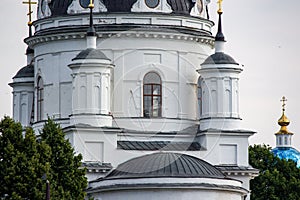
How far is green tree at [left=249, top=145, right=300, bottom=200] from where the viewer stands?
323ft

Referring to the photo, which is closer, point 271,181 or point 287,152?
point 271,181

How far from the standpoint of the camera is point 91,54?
79.6 metres

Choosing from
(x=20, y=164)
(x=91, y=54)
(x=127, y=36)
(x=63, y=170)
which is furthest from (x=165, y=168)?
(x=20, y=164)

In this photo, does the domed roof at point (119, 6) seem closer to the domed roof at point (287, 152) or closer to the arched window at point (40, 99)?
the arched window at point (40, 99)

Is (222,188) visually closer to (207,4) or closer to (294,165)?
(207,4)

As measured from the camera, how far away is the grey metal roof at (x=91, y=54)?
79.5 metres

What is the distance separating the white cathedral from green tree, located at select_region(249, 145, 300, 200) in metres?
16.2

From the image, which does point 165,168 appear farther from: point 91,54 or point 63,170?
point 63,170

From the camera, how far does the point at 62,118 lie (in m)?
82.0

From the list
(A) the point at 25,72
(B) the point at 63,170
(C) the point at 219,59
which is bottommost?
(B) the point at 63,170

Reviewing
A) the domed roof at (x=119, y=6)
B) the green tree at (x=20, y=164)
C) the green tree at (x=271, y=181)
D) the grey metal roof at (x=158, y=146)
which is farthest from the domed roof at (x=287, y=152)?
the green tree at (x=20, y=164)

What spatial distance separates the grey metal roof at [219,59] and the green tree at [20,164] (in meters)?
15.0

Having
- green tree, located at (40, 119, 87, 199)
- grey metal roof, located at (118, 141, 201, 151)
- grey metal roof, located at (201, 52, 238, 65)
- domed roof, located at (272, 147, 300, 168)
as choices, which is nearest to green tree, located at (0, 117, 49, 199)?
green tree, located at (40, 119, 87, 199)

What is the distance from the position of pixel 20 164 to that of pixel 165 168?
408 inches
